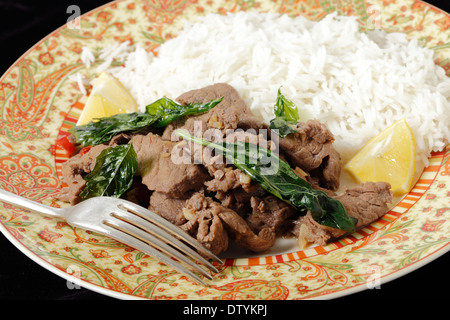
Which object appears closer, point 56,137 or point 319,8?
point 56,137

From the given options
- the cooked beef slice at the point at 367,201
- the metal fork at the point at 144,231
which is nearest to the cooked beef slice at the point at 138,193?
the metal fork at the point at 144,231

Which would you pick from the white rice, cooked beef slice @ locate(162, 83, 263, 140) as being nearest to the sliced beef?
cooked beef slice @ locate(162, 83, 263, 140)

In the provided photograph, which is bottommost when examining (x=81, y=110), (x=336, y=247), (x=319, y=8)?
(x=336, y=247)

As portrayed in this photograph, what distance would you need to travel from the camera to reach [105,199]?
3.80m

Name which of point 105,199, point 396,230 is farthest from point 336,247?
point 105,199

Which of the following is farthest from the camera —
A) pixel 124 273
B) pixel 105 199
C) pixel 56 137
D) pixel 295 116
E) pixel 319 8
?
pixel 319 8

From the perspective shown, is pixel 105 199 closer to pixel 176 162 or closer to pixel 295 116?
pixel 176 162

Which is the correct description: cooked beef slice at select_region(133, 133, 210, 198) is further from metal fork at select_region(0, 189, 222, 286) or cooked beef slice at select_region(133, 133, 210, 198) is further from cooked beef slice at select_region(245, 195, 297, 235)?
cooked beef slice at select_region(245, 195, 297, 235)

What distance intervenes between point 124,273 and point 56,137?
2171 millimetres

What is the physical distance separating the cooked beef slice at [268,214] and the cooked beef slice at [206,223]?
0.29 meters

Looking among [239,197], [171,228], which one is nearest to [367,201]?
[239,197]

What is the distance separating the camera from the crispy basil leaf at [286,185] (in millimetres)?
3791

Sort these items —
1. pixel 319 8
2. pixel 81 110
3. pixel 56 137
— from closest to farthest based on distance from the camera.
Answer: pixel 56 137, pixel 81 110, pixel 319 8

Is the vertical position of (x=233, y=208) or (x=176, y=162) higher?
(x=176, y=162)
